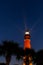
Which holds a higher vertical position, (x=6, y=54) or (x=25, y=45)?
(x=25, y=45)

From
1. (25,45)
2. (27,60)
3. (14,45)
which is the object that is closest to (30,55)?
(27,60)

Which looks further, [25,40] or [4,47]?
[25,40]

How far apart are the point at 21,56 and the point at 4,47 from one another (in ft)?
22.4

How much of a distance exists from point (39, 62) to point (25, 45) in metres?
18.9

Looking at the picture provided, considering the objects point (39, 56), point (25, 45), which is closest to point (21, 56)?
point (39, 56)

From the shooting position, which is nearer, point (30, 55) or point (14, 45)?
point (14, 45)

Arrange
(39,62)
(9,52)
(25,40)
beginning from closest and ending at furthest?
1. (9,52)
2. (39,62)
3. (25,40)

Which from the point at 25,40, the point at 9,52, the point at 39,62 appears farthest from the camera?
the point at 25,40

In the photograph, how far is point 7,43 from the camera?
4416 cm

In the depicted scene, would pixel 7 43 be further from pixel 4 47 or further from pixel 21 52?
pixel 21 52

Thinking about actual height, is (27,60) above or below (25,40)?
→ below

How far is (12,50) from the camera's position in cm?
4434

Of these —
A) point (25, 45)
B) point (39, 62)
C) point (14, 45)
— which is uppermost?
point (25, 45)

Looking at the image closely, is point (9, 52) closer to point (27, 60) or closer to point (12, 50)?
point (12, 50)
